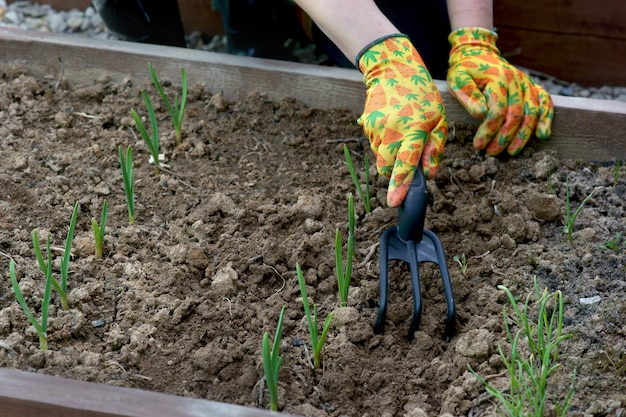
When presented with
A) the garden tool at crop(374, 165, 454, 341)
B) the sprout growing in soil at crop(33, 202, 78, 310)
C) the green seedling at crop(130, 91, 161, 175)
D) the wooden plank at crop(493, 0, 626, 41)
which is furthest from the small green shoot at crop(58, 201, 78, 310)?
the wooden plank at crop(493, 0, 626, 41)

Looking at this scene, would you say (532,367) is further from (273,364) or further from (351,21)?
(351,21)

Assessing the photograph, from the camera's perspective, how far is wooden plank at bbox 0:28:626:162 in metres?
2.01

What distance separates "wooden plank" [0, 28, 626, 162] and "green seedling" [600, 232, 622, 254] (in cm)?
32

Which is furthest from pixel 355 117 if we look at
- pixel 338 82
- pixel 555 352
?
pixel 555 352

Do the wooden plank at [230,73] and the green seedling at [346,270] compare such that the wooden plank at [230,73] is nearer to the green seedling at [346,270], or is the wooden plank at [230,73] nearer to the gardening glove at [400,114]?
the gardening glove at [400,114]

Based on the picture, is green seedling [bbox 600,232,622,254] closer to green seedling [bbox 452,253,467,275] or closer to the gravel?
green seedling [bbox 452,253,467,275]

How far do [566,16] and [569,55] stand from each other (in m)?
0.15

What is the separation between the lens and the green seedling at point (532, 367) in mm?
1327

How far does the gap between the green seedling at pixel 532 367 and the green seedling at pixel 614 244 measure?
25cm

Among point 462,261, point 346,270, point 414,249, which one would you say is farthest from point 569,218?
point 346,270

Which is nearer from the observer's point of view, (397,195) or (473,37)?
(397,195)

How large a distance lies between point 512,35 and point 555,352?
1657 mm

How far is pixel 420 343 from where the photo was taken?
155 centimetres

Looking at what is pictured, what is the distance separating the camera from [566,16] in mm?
2719
